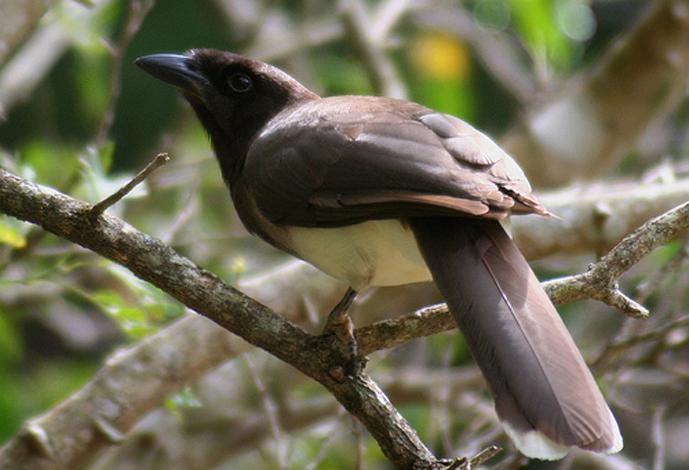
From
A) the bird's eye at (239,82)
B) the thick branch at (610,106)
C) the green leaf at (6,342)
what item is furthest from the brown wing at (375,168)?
the thick branch at (610,106)

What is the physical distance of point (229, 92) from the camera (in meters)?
4.22

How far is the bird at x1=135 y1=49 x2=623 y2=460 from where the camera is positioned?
2.77m

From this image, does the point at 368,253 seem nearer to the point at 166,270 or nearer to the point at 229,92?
the point at 166,270

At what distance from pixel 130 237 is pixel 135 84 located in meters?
4.80

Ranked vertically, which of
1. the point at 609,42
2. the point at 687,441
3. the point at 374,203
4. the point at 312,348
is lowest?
the point at 687,441

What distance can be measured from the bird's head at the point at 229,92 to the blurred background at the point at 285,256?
307 mm

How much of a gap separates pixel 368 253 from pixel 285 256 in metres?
3.15

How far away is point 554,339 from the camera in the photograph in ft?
9.55

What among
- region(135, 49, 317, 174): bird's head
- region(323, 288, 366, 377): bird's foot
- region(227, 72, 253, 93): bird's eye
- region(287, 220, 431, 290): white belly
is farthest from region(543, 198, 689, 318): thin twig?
region(227, 72, 253, 93): bird's eye

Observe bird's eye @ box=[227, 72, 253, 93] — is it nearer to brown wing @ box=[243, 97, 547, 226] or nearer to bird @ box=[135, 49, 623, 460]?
bird @ box=[135, 49, 623, 460]

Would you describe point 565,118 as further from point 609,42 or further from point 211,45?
point 211,45

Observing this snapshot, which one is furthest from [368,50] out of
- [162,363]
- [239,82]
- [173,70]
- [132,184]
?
[132,184]

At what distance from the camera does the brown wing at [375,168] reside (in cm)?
313

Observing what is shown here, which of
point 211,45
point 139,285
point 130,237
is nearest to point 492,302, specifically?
point 130,237
